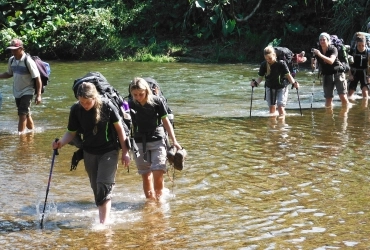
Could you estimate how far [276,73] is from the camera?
1398 cm

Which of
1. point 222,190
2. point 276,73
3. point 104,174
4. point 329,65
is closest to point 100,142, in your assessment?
point 104,174

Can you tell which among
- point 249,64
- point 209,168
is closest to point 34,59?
point 209,168

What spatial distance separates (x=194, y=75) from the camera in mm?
22969

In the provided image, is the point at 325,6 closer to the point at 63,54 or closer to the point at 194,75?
the point at 194,75

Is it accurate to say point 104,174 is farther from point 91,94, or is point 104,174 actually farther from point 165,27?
point 165,27

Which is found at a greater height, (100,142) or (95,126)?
(95,126)

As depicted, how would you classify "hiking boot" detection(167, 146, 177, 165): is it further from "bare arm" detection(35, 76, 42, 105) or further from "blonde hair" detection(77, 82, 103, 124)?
"bare arm" detection(35, 76, 42, 105)

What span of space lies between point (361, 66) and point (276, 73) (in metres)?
3.39

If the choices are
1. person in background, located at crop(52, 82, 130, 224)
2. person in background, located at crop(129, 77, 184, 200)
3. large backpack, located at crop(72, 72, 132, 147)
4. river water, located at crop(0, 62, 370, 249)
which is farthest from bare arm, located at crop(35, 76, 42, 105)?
person in background, located at crop(52, 82, 130, 224)

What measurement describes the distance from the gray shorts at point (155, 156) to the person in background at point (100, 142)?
85cm

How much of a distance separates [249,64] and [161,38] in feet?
19.5

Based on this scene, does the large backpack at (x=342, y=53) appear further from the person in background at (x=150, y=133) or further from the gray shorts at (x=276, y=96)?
the person in background at (x=150, y=133)

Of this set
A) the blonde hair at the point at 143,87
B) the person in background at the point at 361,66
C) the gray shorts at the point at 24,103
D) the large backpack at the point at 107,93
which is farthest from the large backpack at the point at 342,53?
the large backpack at the point at 107,93

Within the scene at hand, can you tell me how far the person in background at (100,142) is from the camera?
752 cm
